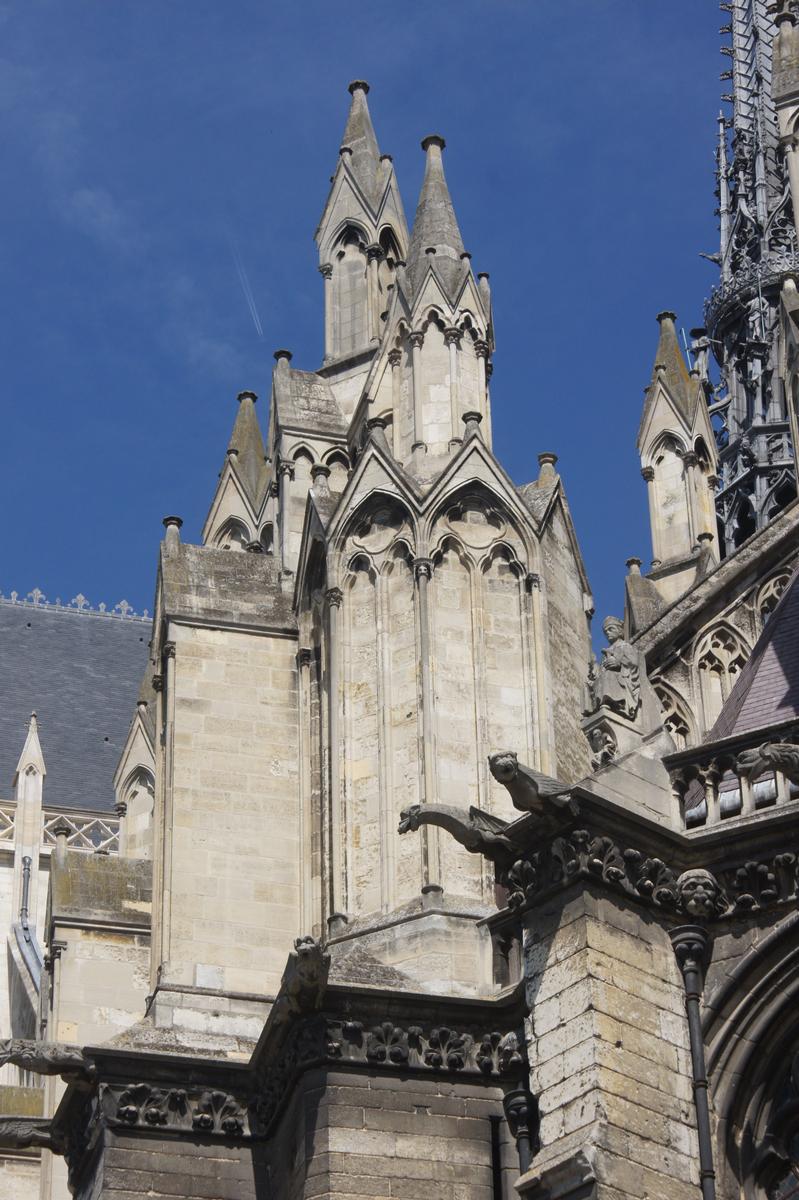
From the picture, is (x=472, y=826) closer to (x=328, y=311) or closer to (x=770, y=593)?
(x=770, y=593)

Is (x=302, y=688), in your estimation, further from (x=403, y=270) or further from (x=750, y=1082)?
(x=750, y=1082)

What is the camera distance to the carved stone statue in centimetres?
1407

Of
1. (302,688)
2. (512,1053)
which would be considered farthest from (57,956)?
(512,1053)

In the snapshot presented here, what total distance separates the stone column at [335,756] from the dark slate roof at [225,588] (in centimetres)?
113

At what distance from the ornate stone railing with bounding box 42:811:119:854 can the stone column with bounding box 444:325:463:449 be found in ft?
68.0

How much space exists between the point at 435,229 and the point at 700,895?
8.40 m

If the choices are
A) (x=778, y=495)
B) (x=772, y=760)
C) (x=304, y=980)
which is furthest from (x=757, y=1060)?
(x=778, y=495)

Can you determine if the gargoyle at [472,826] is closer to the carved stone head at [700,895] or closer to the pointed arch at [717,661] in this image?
the carved stone head at [700,895]

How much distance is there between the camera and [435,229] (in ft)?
66.2

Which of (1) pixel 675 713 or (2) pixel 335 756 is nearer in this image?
(2) pixel 335 756

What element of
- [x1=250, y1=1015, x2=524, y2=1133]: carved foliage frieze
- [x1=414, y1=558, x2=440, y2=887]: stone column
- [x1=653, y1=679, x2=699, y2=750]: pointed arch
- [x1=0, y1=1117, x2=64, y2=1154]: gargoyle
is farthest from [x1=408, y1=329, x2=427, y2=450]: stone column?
[x1=0, y1=1117, x2=64, y2=1154]: gargoyle

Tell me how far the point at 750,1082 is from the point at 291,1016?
10.4ft

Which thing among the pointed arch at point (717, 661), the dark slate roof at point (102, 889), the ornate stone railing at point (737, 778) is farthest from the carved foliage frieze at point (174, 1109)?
the dark slate roof at point (102, 889)

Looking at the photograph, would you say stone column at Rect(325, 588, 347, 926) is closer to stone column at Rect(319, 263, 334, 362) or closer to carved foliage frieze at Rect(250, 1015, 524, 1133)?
carved foliage frieze at Rect(250, 1015, 524, 1133)
